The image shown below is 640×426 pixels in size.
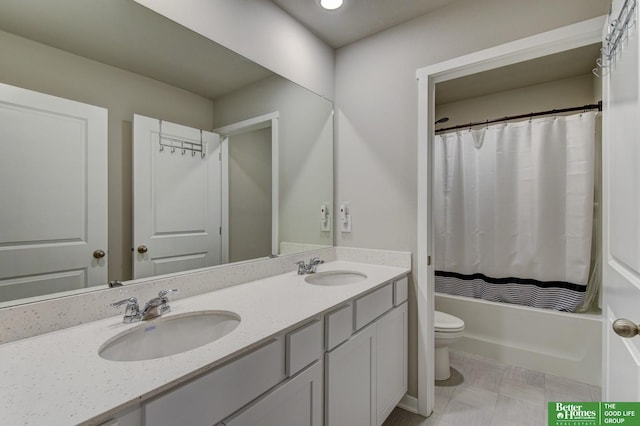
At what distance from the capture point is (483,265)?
266 centimetres

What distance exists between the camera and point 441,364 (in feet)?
7.01

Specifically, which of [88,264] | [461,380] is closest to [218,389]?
[88,264]

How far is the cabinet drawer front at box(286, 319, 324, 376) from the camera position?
97 cm

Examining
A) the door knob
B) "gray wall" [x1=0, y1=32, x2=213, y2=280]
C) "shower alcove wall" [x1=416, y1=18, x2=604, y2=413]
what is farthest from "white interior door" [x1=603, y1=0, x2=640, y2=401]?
"gray wall" [x1=0, y1=32, x2=213, y2=280]

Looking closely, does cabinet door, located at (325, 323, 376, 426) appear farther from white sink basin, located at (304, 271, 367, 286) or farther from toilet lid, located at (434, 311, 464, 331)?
toilet lid, located at (434, 311, 464, 331)

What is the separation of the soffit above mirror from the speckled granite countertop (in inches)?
35.6

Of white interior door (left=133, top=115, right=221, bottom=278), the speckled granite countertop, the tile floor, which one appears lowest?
the tile floor

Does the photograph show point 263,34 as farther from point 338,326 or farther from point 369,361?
point 369,361

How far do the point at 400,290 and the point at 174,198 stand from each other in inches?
50.6

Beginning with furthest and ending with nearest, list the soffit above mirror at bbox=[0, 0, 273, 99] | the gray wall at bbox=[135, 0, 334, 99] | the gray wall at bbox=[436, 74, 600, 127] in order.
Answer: the gray wall at bbox=[436, 74, 600, 127] < the gray wall at bbox=[135, 0, 334, 99] < the soffit above mirror at bbox=[0, 0, 273, 99]

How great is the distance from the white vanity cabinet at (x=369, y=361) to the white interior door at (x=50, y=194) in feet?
3.02

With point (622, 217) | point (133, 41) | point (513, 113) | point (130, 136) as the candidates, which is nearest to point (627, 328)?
point (622, 217)

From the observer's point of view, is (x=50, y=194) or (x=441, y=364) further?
(x=441, y=364)

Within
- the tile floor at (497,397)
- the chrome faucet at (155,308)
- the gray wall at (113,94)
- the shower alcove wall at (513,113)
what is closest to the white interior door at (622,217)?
the shower alcove wall at (513,113)
